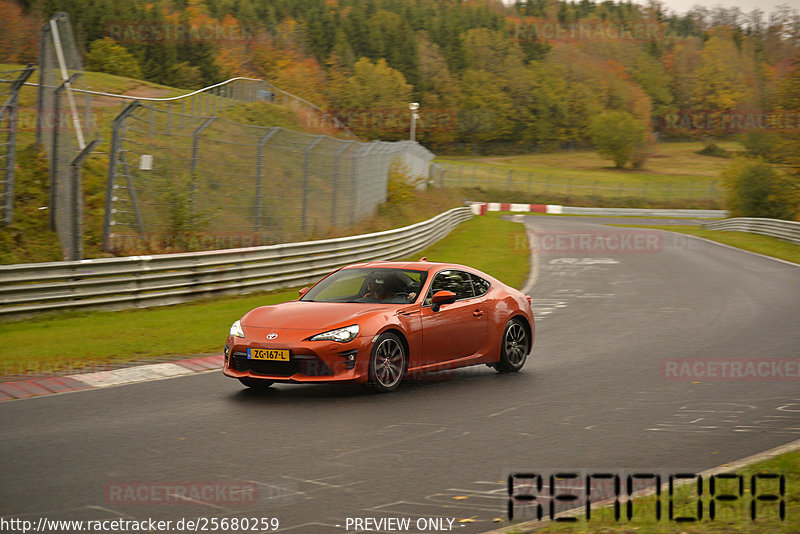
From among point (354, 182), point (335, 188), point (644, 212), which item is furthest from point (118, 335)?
point (644, 212)

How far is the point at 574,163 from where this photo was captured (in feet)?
438

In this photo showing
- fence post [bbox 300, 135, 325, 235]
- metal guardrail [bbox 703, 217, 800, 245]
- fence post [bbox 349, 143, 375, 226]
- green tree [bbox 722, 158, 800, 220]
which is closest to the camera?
fence post [bbox 300, 135, 325, 235]

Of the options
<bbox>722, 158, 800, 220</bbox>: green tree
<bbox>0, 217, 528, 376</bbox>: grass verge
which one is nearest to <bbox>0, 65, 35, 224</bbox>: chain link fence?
<bbox>0, 217, 528, 376</bbox>: grass verge

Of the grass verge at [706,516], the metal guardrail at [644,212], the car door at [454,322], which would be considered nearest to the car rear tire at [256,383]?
the car door at [454,322]

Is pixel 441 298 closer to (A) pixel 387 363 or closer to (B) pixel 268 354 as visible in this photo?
(A) pixel 387 363

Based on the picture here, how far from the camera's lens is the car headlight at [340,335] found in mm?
8805

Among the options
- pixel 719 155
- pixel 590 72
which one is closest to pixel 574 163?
pixel 719 155

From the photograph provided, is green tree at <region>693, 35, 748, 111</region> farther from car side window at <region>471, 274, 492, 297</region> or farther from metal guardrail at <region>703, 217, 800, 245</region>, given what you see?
car side window at <region>471, 274, 492, 297</region>

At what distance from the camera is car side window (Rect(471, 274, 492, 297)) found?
1069 centimetres

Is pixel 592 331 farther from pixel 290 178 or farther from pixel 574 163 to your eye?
pixel 574 163

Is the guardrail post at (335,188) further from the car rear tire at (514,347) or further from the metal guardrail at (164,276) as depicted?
the car rear tire at (514,347)

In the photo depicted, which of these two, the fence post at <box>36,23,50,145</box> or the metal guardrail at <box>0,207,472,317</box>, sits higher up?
the fence post at <box>36,23,50,145</box>

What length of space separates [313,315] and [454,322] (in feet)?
5.49

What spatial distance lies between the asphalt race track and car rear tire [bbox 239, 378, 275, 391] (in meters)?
0.14
